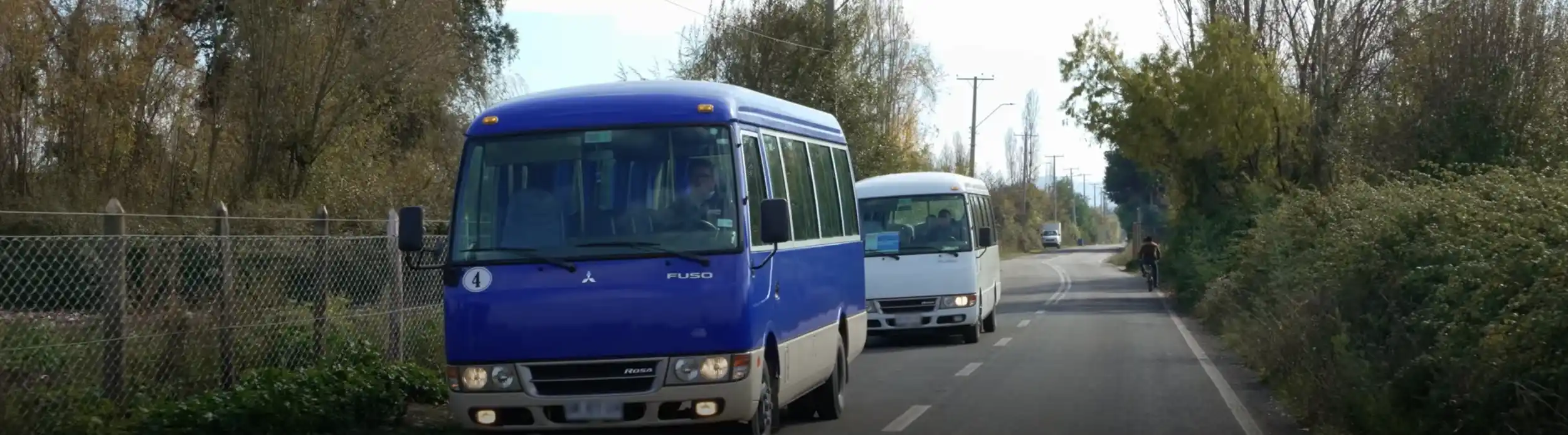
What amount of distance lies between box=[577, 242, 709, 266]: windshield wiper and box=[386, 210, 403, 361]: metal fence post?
4.60m

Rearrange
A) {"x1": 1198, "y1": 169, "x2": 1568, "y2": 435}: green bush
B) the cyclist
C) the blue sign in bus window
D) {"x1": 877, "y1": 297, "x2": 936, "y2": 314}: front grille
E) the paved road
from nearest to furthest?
{"x1": 1198, "y1": 169, "x2": 1568, "y2": 435}: green bush, the paved road, {"x1": 877, "y1": 297, "x2": 936, "y2": 314}: front grille, the blue sign in bus window, the cyclist

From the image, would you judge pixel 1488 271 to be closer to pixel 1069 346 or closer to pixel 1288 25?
pixel 1069 346

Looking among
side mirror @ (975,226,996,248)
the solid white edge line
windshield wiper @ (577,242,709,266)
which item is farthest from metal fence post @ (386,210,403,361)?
side mirror @ (975,226,996,248)

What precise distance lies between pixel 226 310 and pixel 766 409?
154 inches

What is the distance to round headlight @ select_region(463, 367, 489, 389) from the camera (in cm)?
1006

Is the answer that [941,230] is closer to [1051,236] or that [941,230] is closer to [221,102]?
[221,102]

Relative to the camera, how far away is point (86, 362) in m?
9.94

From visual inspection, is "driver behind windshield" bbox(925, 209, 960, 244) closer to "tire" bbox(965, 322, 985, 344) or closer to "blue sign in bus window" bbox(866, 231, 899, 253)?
"blue sign in bus window" bbox(866, 231, 899, 253)

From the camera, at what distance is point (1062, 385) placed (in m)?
15.9

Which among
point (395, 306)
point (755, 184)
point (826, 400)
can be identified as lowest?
point (826, 400)

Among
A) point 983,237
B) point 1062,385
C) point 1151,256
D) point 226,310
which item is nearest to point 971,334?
point 983,237

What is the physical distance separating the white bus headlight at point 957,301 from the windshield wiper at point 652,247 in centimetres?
1238

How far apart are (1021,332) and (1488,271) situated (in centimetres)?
1593

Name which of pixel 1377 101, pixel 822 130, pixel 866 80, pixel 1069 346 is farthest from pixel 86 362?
pixel 866 80
